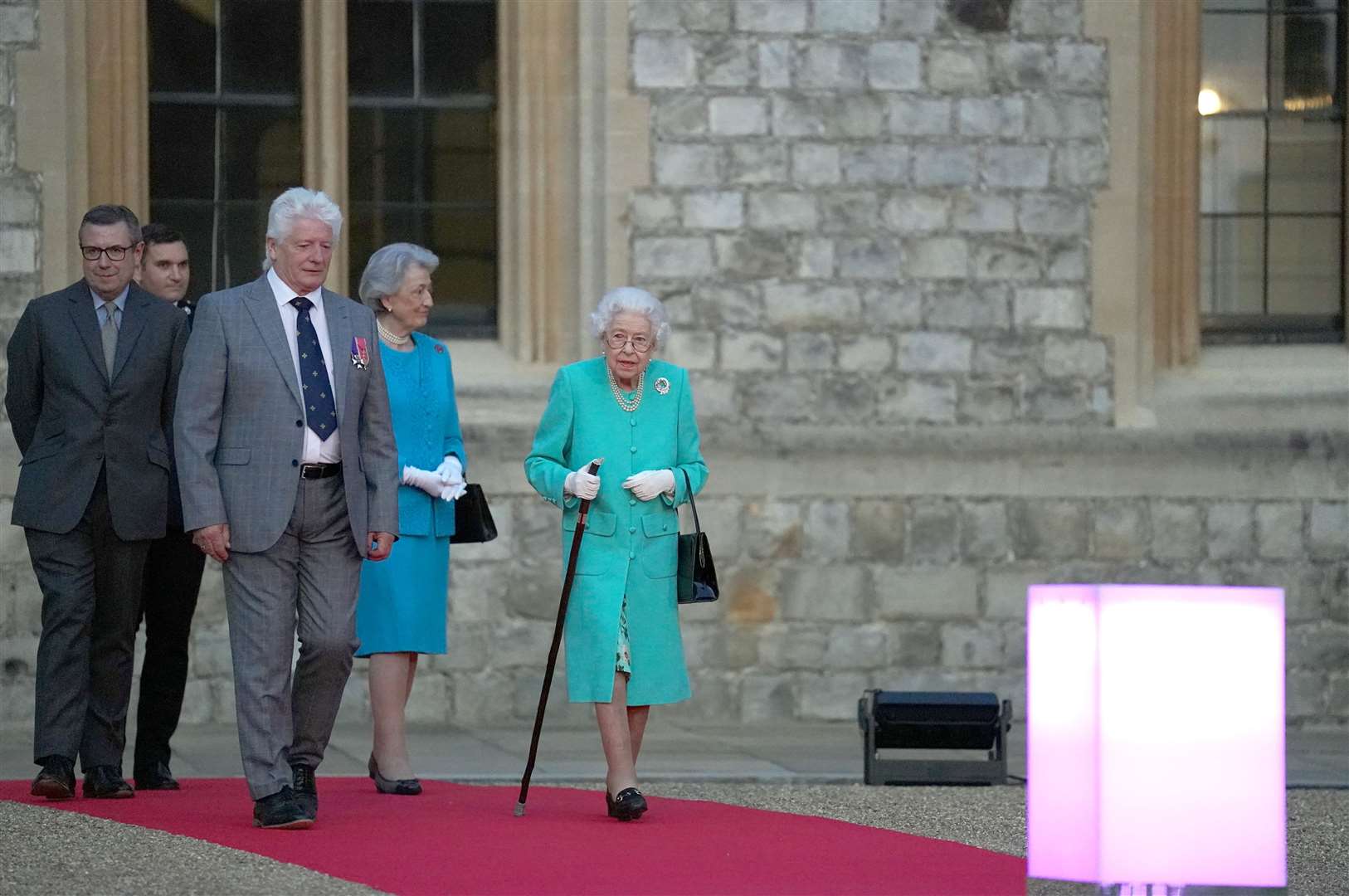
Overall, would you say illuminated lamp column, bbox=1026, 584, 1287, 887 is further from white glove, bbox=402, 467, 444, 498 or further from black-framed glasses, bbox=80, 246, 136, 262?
black-framed glasses, bbox=80, 246, 136, 262

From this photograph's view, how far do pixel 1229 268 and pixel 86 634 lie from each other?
6.17 m

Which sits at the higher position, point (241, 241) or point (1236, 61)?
point (1236, 61)

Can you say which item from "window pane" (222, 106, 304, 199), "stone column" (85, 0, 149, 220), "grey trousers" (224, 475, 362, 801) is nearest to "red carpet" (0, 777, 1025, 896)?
"grey trousers" (224, 475, 362, 801)

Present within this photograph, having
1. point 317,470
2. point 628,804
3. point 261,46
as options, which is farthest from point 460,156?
point 628,804

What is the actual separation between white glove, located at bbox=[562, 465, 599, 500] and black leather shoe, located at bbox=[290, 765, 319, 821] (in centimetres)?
110

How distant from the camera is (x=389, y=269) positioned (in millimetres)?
7109

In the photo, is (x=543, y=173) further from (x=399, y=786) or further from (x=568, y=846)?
(x=568, y=846)

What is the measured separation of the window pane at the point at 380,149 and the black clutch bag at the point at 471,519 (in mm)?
3354

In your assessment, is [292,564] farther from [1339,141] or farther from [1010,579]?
[1339,141]

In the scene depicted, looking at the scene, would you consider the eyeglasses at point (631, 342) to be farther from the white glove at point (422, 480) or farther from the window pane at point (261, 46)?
the window pane at point (261, 46)

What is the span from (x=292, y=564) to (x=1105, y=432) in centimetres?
494

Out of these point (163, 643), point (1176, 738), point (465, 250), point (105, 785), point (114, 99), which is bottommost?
point (105, 785)

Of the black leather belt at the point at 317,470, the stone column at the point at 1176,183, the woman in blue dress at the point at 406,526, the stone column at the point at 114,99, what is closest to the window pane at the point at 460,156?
the stone column at the point at 114,99

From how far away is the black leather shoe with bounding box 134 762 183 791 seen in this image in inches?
281
